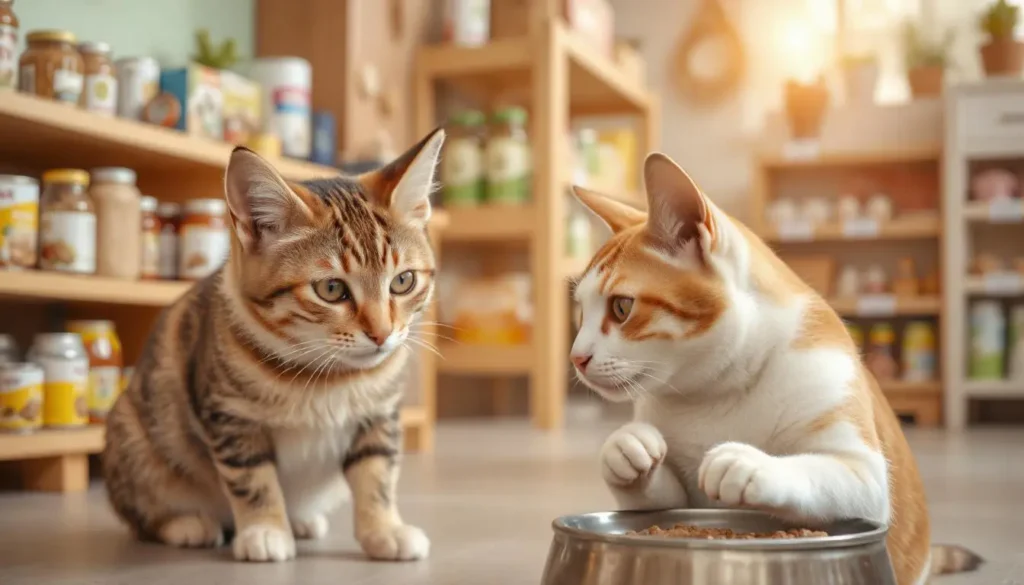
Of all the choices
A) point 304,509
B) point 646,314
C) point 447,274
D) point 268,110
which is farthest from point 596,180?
point 646,314

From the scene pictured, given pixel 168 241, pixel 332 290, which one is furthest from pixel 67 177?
pixel 332 290

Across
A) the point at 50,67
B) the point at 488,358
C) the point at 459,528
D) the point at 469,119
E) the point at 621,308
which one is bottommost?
the point at 459,528

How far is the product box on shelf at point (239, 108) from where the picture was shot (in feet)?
9.53

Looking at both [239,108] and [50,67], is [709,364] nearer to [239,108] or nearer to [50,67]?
[50,67]

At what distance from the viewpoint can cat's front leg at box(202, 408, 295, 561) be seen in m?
1.51

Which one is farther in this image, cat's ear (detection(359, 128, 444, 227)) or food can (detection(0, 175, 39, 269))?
food can (detection(0, 175, 39, 269))

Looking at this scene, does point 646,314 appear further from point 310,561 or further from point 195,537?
point 195,537

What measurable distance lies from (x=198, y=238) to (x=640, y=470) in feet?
5.71

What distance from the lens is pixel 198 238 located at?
8.70 ft

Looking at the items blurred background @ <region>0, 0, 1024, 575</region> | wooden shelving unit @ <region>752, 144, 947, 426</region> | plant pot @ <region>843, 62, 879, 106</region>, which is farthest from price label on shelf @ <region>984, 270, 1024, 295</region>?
plant pot @ <region>843, 62, 879, 106</region>

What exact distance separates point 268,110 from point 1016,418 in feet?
11.7

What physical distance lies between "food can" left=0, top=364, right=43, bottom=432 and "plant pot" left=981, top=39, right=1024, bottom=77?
4015 mm

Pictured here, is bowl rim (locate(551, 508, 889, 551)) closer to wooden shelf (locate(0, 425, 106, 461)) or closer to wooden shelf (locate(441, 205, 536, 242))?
wooden shelf (locate(0, 425, 106, 461))

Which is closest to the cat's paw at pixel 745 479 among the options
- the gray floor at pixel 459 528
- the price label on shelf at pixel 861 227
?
the gray floor at pixel 459 528
